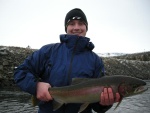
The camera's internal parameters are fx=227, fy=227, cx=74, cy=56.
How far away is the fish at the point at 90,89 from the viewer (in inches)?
158

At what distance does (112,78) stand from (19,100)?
15.0 m

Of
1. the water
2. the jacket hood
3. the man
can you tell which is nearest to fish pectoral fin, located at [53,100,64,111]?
the man

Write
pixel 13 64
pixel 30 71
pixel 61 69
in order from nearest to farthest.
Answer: pixel 61 69 → pixel 30 71 → pixel 13 64

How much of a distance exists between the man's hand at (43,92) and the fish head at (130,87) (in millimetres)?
1284

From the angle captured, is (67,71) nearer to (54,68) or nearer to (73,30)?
(54,68)

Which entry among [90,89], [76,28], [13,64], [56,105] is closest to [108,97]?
[90,89]

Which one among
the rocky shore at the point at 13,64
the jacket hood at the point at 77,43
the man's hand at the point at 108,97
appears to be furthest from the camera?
the rocky shore at the point at 13,64

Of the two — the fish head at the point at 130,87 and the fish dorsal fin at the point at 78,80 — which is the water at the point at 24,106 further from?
the fish head at the point at 130,87

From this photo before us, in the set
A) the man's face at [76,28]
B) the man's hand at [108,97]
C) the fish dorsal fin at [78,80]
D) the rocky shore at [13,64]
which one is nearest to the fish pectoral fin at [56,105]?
the fish dorsal fin at [78,80]

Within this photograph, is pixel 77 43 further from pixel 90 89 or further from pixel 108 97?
pixel 108 97

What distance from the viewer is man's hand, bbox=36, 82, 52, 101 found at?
4.09 meters

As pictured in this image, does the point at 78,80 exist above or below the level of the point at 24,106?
above

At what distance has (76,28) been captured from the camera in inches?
190

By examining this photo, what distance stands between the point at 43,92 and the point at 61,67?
0.57 metres
